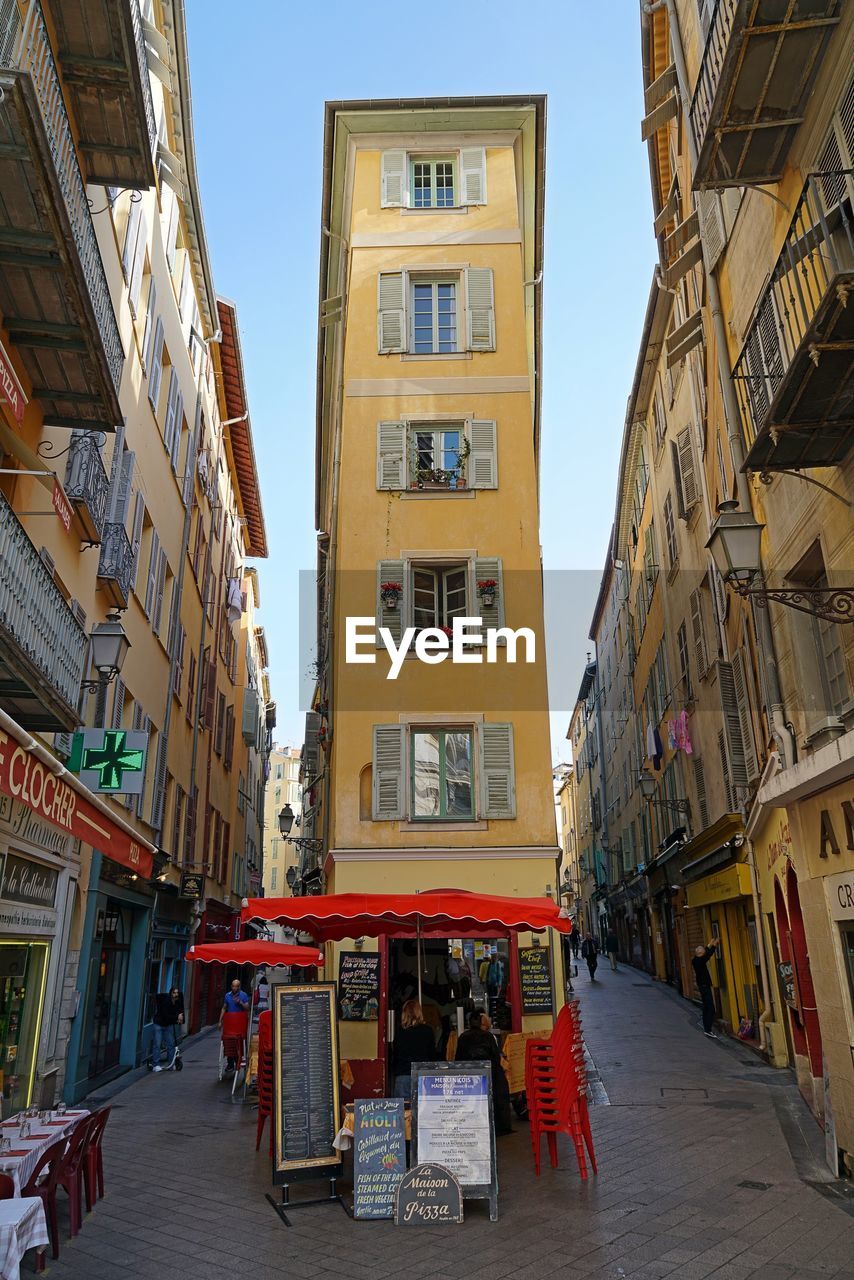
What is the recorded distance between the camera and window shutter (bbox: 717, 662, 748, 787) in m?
16.8

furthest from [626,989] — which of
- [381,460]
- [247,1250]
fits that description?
[247,1250]

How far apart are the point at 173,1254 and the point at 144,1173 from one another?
114 inches

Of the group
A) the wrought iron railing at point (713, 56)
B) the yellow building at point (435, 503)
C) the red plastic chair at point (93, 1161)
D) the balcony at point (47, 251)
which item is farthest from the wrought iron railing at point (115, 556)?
the wrought iron railing at point (713, 56)

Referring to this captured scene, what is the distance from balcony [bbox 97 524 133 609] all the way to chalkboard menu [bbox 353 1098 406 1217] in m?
9.01

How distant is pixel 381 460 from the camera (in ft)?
61.0

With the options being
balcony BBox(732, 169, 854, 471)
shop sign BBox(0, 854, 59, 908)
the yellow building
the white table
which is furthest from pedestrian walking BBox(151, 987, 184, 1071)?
balcony BBox(732, 169, 854, 471)

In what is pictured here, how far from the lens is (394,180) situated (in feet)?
68.8

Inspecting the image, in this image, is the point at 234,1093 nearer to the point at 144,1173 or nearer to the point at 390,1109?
the point at 144,1173

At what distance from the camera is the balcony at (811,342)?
277 inches

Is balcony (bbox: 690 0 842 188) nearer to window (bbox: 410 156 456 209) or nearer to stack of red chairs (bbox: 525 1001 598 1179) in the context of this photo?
stack of red chairs (bbox: 525 1001 598 1179)

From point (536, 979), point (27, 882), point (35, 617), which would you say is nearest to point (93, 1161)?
point (27, 882)

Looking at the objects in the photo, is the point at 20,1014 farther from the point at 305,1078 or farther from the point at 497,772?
the point at 497,772

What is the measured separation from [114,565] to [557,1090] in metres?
9.67

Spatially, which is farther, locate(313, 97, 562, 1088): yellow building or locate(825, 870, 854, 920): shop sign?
locate(313, 97, 562, 1088): yellow building
